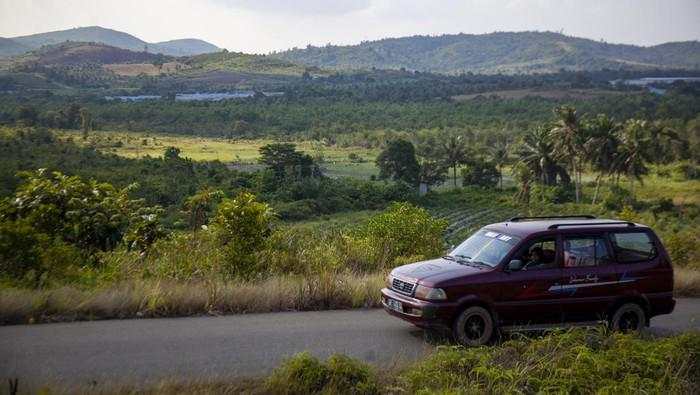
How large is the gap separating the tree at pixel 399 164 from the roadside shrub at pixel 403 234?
7758 cm

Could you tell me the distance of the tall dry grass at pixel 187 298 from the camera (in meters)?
9.32

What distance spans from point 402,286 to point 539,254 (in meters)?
1.92

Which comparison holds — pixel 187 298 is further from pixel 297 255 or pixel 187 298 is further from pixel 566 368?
pixel 566 368

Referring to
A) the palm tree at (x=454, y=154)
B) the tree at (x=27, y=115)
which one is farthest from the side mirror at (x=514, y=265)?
the tree at (x=27, y=115)

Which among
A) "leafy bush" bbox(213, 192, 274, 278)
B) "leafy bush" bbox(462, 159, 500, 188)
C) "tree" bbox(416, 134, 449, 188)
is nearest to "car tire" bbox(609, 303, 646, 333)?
"leafy bush" bbox(213, 192, 274, 278)

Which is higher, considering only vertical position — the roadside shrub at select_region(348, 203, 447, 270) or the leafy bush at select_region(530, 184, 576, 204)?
the roadside shrub at select_region(348, 203, 447, 270)

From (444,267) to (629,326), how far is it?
277 cm

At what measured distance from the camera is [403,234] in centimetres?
1574

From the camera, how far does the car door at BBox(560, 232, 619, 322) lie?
9.68 metres

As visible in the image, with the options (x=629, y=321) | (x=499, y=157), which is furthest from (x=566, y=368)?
(x=499, y=157)

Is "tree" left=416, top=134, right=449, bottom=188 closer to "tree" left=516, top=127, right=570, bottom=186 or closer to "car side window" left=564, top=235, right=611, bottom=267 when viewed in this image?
"tree" left=516, top=127, right=570, bottom=186

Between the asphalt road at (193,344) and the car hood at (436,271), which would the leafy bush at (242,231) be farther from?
the car hood at (436,271)

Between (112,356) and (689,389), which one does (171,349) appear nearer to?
(112,356)

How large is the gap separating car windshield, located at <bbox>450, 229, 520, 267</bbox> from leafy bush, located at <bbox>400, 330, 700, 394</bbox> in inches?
72.5
